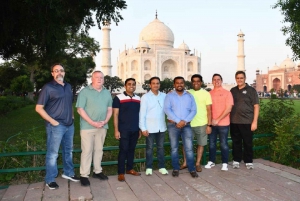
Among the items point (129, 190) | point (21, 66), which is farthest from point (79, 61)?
point (129, 190)

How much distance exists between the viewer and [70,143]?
3914mm

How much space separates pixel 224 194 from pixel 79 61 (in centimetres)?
2476

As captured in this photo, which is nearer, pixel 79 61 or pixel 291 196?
pixel 291 196

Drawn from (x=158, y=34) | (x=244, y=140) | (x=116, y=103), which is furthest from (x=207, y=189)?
(x=158, y=34)

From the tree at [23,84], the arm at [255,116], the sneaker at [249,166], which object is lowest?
the sneaker at [249,166]

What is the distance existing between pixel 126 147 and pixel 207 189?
4.09ft

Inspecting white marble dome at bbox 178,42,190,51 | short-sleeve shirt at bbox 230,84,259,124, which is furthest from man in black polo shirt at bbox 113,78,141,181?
white marble dome at bbox 178,42,190,51

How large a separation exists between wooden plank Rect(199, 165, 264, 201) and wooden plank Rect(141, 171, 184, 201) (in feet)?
2.00

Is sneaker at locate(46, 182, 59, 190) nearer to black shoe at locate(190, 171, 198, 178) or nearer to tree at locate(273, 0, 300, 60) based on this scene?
black shoe at locate(190, 171, 198, 178)

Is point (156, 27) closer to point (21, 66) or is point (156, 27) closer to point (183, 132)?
point (21, 66)

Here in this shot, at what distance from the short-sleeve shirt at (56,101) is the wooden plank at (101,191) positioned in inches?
34.5

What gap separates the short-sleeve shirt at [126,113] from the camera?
4.00 metres

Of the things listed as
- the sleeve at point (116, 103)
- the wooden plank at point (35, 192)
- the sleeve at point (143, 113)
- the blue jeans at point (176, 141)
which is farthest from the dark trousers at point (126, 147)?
the wooden plank at point (35, 192)

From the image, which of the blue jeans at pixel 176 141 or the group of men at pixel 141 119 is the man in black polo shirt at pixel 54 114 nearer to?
the group of men at pixel 141 119
